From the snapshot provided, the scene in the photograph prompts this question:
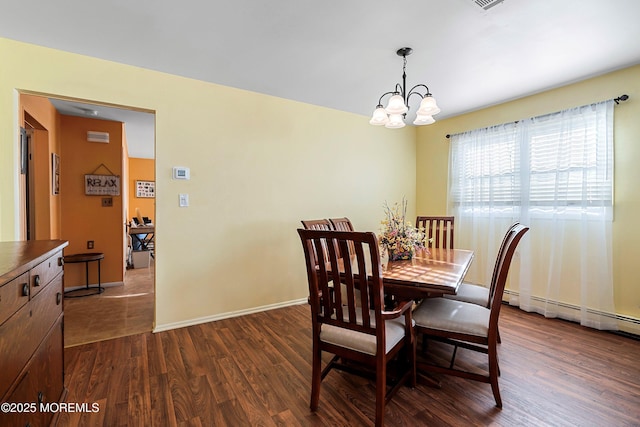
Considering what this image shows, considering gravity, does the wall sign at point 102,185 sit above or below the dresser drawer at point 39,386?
above

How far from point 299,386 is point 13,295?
1542 millimetres

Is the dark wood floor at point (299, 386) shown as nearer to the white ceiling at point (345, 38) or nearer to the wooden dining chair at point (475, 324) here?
the wooden dining chair at point (475, 324)

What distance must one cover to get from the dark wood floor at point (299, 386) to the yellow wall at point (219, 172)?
0.62m

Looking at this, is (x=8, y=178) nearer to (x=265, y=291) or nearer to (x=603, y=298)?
(x=265, y=291)

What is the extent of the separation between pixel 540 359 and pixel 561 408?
0.60 meters

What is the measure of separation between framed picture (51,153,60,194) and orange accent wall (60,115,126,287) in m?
0.10

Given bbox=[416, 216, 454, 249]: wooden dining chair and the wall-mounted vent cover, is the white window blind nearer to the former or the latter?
bbox=[416, 216, 454, 249]: wooden dining chair

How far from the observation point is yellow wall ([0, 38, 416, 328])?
232cm

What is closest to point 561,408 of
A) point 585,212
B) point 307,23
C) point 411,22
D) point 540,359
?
point 540,359

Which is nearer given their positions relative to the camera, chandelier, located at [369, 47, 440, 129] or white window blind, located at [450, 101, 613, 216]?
chandelier, located at [369, 47, 440, 129]

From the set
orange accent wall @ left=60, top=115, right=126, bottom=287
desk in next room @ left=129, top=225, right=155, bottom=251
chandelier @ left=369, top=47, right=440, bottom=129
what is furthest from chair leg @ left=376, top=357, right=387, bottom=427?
desk in next room @ left=129, top=225, right=155, bottom=251

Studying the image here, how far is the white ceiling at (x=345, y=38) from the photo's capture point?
185 cm

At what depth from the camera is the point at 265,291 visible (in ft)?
10.9

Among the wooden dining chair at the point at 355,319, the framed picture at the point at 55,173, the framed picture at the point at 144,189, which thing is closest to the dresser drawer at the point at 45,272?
the wooden dining chair at the point at 355,319
